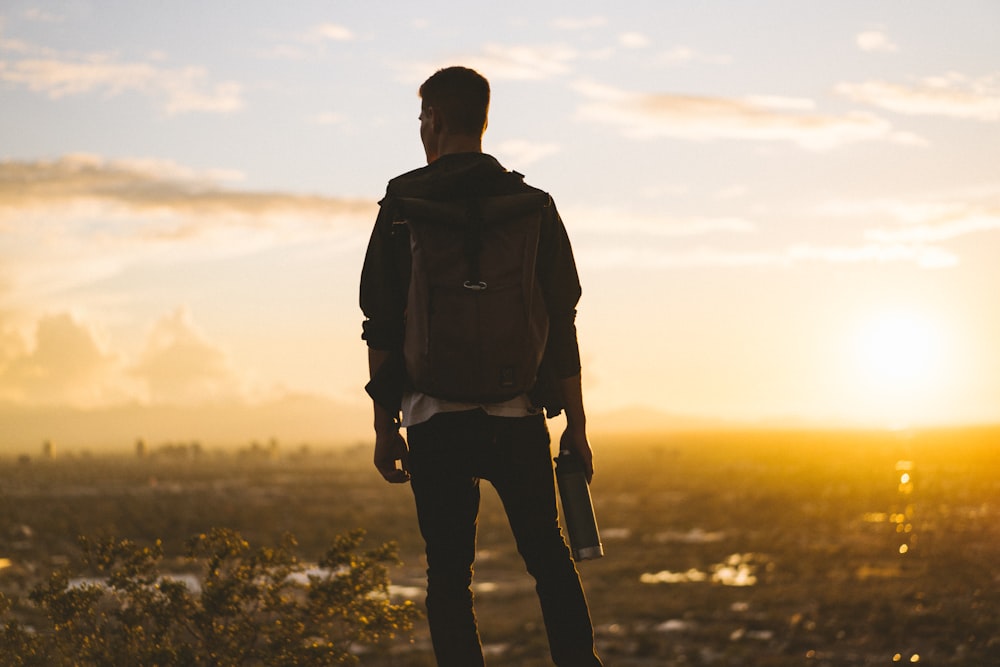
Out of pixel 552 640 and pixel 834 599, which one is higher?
pixel 552 640

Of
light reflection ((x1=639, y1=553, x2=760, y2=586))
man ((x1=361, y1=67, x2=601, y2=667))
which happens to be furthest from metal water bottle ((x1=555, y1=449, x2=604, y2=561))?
light reflection ((x1=639, y1=553, x2=760, y2=586))

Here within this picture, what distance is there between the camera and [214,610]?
756cm

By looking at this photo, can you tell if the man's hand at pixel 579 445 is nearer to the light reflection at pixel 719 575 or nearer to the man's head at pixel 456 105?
the man's head at pixel 456 105

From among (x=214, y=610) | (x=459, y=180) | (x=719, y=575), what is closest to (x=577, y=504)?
(x=459, y=180)

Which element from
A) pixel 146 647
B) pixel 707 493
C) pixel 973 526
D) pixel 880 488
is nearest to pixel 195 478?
pixel 707 493

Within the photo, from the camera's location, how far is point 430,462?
3.53 m

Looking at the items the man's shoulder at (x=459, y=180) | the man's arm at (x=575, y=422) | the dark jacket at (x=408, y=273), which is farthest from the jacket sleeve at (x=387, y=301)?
the man's arm at (x=575, y=422)

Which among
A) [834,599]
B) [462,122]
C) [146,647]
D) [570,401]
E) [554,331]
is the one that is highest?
[462,122]

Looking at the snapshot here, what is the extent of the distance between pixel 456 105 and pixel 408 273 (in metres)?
0.61

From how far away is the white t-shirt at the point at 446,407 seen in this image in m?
3.53

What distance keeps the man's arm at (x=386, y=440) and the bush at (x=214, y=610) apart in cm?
391

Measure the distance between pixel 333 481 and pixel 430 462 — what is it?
107m

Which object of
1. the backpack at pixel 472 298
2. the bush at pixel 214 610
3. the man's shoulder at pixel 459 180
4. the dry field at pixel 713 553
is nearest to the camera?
the backpack at pixel 472 298

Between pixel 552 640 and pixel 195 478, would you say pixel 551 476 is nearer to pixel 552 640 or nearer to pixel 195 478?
pixel 552 640
